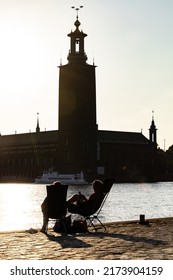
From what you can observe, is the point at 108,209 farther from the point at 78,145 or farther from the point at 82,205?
the point at 78,145

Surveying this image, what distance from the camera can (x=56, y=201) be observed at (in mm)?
10227

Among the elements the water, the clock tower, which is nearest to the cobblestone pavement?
the water

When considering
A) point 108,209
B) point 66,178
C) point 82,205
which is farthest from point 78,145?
point 82,205

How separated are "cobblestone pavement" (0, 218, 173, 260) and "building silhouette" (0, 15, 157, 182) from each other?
7890 centimetres

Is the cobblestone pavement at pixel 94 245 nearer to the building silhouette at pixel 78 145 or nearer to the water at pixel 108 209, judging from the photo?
the water at pixel 108 209

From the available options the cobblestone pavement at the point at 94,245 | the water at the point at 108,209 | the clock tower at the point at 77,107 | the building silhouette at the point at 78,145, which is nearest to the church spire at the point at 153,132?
the building silhouette at the point at 78,145

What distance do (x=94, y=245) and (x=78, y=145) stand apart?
82911mm

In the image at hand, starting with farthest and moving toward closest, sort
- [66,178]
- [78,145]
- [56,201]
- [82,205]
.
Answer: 1. [66,178]
2. [78,145]
3. [82,205]
4. [56,201]

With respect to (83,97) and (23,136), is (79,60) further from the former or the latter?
(23,136)

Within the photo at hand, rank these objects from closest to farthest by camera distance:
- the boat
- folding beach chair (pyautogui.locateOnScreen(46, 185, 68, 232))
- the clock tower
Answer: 1. folding beach chair (pyautogui.locateOnScreen(46, 185, 68, 232))
2. the clock tower
3. the boat

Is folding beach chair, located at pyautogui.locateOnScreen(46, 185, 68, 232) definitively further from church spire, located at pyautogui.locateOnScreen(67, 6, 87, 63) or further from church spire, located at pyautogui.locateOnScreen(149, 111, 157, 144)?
church spire, located at pyautogui.locateOnScreen(149, 111, 157, 144)

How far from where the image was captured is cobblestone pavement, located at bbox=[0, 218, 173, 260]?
23.6 feet

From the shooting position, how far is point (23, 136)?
118 metres
